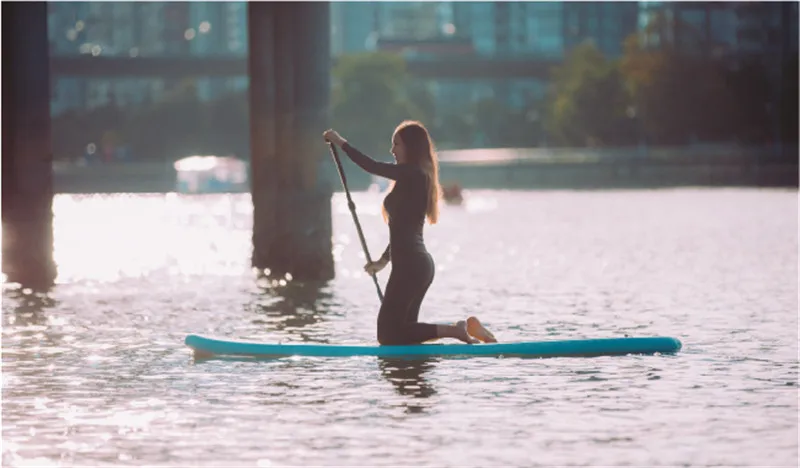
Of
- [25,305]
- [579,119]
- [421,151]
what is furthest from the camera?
[579,119]

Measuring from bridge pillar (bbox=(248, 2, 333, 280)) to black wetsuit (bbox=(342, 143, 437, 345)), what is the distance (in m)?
10.3

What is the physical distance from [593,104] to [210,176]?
2346 cm

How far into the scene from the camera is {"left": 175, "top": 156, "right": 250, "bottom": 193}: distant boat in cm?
12119

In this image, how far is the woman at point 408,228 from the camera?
49.6 ft

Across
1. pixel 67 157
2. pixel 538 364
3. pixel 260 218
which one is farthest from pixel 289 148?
pixel 67 157

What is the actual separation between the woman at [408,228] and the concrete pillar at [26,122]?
1124 centimetres

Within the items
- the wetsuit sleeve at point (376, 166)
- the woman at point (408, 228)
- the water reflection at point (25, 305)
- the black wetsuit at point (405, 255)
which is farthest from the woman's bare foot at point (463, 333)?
the water reflection at point (25, 305)

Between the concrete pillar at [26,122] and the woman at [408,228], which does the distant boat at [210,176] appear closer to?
the concrete pillar at [26,122]

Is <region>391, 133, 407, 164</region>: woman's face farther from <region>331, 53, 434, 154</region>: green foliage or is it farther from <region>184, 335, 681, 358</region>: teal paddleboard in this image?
<region>331, 53, 434, 154</region>: green foliage

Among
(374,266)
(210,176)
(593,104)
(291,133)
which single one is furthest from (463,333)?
(593,104)

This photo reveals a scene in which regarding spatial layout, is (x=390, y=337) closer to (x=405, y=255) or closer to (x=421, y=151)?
(x=405, y=255)

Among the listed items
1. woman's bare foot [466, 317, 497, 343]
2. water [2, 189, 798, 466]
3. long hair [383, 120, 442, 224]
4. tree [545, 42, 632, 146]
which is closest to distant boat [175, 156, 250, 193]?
tree [545, 42, 632, 146]

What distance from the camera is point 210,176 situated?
123062mm

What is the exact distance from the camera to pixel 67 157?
164125 millimetres
